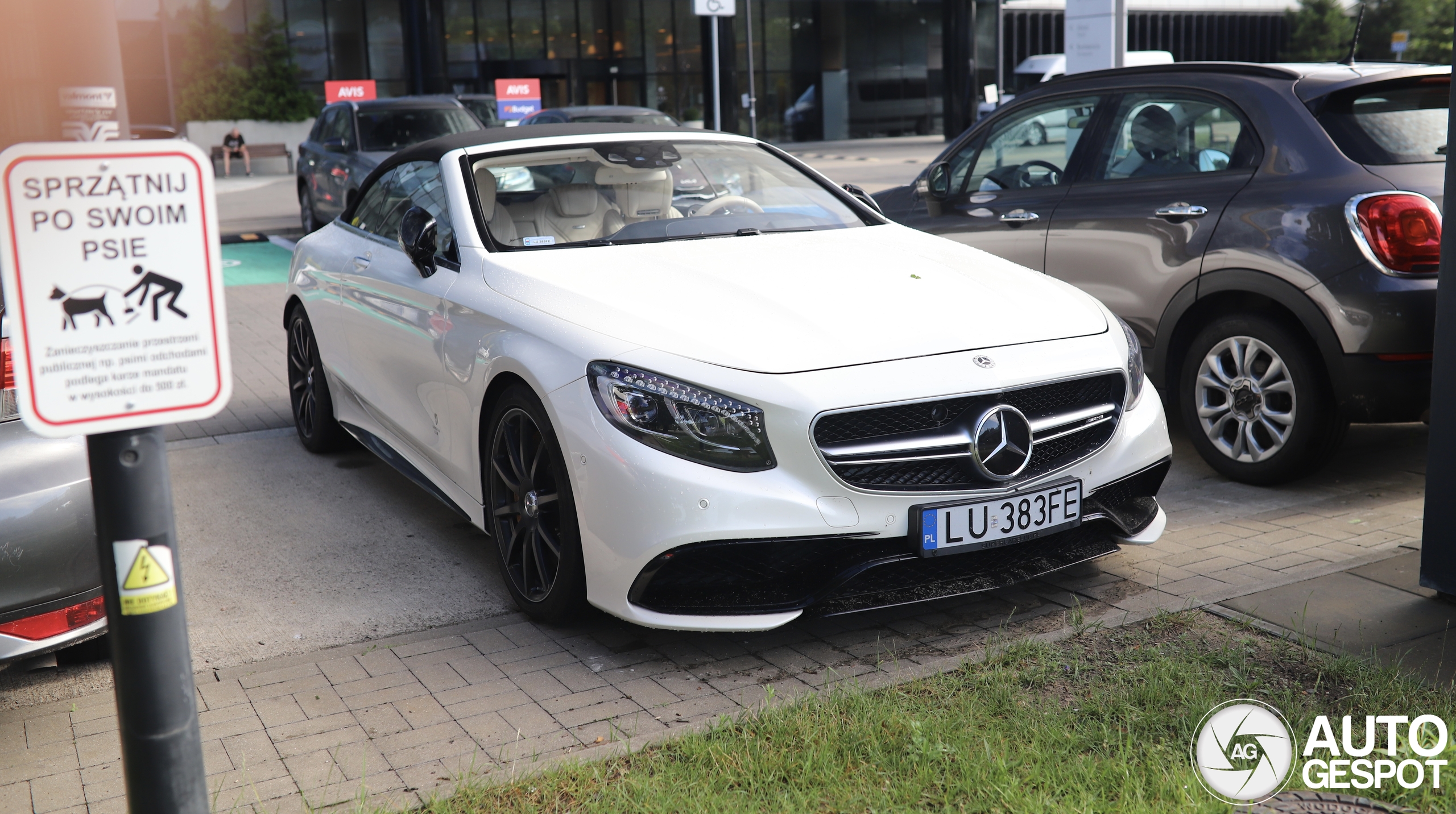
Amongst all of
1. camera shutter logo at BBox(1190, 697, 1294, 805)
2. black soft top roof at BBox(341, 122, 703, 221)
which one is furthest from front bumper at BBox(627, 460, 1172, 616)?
black soft top roof at BBox(341, 122, 703, 221)

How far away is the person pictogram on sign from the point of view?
6.46 ft

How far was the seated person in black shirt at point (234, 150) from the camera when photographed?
103 ft

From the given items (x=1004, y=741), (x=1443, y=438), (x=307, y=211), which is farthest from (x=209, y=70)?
(x=1004, y=741)

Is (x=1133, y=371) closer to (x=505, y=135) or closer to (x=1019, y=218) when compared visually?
(x=1019, y=218)

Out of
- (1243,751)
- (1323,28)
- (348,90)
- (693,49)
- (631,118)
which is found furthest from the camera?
(1323,28)

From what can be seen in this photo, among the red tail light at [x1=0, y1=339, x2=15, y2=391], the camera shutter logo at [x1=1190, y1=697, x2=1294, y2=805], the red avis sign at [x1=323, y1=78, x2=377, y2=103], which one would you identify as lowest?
the camera shutter logo at [x1=1190, y1=697, x2=1294, y2=805]

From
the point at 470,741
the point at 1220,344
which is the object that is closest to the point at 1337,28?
the point at 1220,344

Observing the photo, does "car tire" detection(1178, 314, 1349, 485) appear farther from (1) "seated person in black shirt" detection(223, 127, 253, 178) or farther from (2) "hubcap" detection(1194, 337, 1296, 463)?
(1) "seated person in black shirt" detection(223, 127, 253, 178)

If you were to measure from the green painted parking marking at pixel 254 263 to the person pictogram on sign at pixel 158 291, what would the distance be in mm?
10958

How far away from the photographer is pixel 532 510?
4027 mm

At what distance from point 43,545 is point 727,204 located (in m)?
2.88

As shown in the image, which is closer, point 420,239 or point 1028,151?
point 420,239

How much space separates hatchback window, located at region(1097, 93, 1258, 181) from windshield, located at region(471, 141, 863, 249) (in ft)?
4.71

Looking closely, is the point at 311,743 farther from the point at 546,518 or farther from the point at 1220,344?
the point at 1220,344
